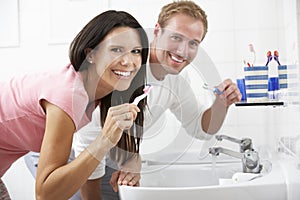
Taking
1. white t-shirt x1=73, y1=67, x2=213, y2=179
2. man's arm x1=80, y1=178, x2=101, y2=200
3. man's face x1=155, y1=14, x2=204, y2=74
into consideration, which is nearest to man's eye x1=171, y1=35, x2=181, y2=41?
man's face x1=155, y1=14, x2=204, y2=74

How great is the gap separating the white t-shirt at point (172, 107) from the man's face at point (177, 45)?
2.1 inches

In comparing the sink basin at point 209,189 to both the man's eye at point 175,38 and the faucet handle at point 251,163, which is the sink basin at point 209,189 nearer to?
the faucet handle at point 251,163

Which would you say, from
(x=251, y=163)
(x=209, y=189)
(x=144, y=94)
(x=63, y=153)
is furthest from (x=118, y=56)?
(x=251, y=163)

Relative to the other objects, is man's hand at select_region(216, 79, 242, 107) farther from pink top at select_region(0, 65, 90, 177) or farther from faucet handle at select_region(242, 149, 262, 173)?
pink top at select_region(0, 65, 90, 177)

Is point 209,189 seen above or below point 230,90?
below

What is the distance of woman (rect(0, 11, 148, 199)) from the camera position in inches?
34.7

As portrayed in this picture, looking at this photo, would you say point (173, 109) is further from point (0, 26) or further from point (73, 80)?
point (0, 26)

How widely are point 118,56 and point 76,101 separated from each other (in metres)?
0.16

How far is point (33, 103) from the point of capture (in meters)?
0.93

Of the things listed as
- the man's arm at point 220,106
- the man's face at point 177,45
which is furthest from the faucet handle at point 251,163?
the man's face at point 177,45

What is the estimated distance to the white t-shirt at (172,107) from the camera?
1.17 metres

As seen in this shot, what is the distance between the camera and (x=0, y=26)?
6.16 feet

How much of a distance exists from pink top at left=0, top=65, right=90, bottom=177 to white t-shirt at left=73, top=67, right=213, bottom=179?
0.22 meters

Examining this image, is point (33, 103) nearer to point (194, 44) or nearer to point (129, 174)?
point (129, 174)
